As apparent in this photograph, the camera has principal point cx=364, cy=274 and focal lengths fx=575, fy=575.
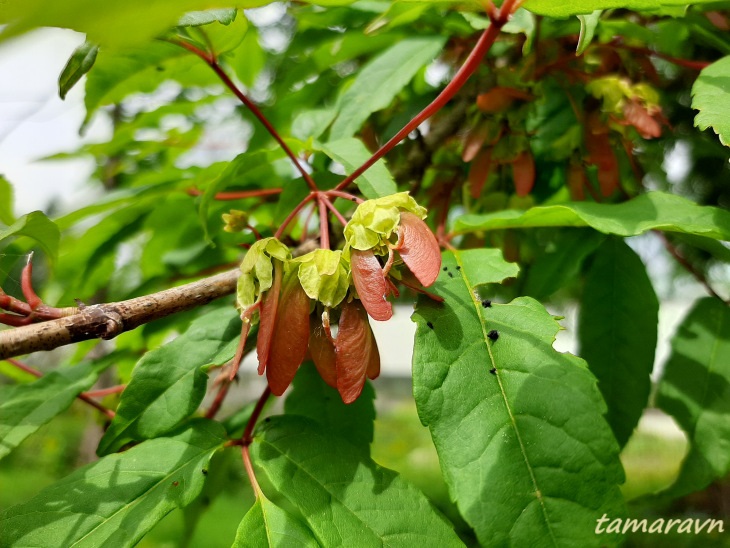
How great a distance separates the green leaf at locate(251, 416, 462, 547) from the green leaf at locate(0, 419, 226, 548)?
0.20 ft

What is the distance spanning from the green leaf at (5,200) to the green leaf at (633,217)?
0.47 m

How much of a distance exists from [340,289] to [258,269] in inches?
2.7

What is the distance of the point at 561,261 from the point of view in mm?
736

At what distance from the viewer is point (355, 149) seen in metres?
0.57

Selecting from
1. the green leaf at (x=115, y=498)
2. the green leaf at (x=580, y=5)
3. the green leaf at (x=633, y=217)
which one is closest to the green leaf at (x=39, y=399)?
the green leaf at (x=115, y=498)

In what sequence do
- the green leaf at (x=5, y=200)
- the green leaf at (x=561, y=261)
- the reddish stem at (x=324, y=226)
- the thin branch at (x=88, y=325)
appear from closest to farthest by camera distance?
the thin branch at (x=88, y=325), the reddish stem at (x=324, y=226), the green leaf at (x=5, y=200), the green leaf at (x=561, y=261)

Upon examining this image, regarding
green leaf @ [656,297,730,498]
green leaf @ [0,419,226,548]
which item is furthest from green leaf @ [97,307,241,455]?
green leaf @ [656,297,730,498]

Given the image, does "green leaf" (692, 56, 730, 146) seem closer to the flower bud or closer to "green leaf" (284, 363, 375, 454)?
the flower bud

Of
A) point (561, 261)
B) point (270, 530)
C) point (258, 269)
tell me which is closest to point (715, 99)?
point (561, 261)

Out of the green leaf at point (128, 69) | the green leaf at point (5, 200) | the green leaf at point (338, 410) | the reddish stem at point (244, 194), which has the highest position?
the green leaf at point (128, 69)

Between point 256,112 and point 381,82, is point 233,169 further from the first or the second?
point 381,82

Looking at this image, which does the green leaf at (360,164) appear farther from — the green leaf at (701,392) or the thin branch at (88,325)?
the green leaf at (701,392)

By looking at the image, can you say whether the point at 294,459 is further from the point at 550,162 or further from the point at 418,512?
the point at 550,162

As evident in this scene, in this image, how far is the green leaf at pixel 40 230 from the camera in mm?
453
